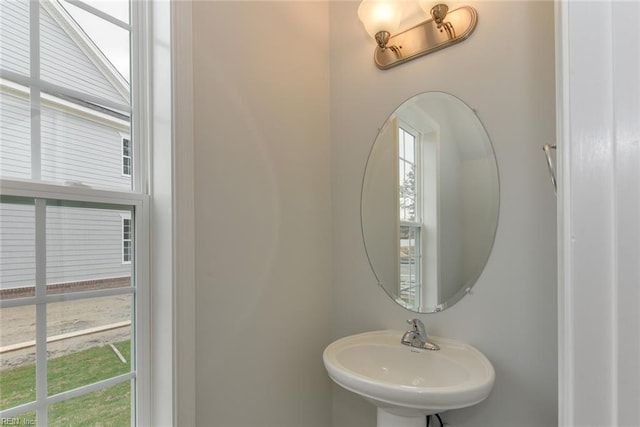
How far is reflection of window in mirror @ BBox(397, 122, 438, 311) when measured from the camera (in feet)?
4.26

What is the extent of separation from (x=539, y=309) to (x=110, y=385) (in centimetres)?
126

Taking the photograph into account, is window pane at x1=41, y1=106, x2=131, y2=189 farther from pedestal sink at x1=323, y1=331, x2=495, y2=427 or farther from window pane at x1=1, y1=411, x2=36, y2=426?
pedestal sink at x1=323, y1=331, x2=495, y2=427

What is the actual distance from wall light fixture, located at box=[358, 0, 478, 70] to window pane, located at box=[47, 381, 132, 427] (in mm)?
1458

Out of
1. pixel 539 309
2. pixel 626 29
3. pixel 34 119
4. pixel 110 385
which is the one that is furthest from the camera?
pixel 539 309

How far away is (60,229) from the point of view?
0.82 meters

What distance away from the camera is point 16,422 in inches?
29.6

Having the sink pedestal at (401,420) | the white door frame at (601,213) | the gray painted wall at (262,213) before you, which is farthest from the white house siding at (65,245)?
the white door frame at (601,213)

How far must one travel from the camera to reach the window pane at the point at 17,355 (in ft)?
2.43

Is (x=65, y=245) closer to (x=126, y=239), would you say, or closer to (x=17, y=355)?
(x=126, y=239)

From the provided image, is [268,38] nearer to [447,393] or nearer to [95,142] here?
[95,142]

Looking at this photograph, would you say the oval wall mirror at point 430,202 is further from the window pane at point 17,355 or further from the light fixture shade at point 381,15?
the window pane at point 17,355

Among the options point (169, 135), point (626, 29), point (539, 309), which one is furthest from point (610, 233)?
point (169, 135)

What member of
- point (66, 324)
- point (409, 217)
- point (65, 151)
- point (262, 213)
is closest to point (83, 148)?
point (65, 151)

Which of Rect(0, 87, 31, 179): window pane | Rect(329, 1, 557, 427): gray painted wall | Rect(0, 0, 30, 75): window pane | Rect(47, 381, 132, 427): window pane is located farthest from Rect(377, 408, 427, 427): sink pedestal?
Rect(0, 0, 30, 75): window pane
